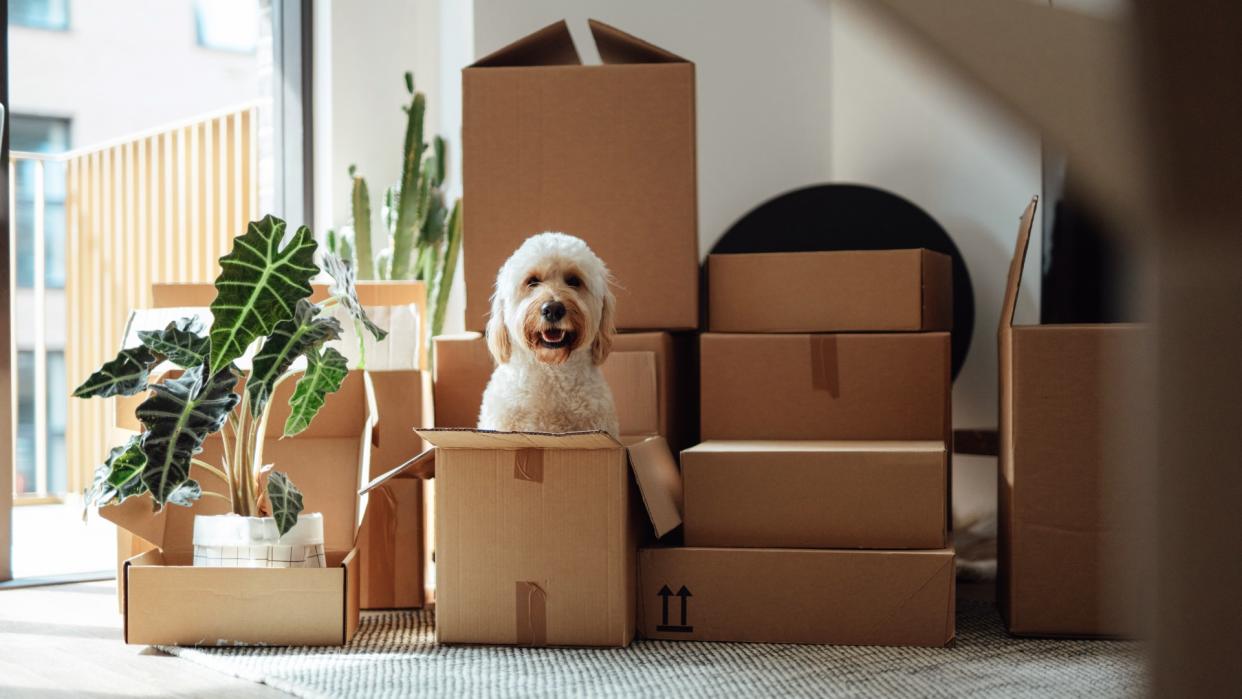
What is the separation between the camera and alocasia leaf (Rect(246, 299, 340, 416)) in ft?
6.40

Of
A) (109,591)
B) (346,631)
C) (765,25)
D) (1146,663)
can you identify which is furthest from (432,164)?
(1146,663)

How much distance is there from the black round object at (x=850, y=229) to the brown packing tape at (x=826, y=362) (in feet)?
1.99

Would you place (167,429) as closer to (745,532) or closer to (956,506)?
(745,532)

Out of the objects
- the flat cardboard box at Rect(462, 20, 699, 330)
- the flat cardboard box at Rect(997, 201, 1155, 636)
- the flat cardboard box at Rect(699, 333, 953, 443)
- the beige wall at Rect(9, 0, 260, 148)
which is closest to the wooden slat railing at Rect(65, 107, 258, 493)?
the beige wall at Rect(9, 0, 260, 148)

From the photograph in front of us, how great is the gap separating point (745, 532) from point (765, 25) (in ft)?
5.76

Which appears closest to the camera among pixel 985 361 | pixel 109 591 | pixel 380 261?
pixel 109 591

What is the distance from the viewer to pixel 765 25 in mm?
3242

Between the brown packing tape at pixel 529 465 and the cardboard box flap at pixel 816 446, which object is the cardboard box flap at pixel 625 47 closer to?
the cardboard box flap at pixel 816 446

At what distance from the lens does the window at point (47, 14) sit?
4.21 meters

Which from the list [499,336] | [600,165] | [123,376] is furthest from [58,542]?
[600,165]

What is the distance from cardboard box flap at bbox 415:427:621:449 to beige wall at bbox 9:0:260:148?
2.86m

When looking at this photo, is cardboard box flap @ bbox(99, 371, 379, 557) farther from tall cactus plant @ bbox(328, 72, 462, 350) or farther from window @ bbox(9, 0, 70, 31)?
window @ bbox(9, 0, 70, 31)

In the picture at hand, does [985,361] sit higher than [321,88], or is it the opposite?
[321,88]

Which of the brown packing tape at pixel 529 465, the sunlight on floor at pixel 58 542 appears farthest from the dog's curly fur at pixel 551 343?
the sunlight on floor at pixel 58 542
